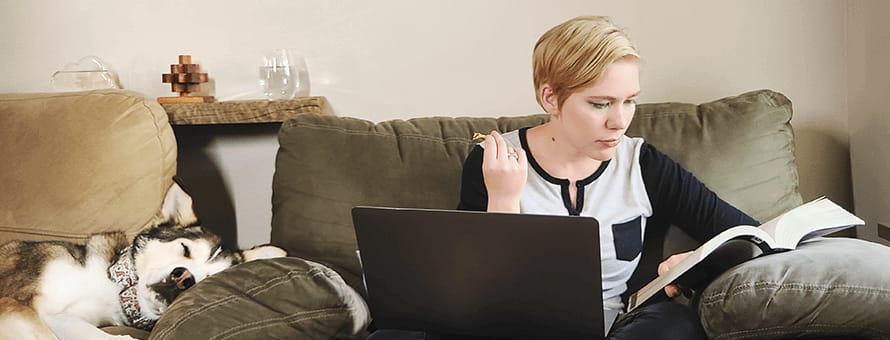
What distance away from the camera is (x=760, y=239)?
1470 mm

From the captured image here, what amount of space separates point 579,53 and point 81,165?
1.24 meters

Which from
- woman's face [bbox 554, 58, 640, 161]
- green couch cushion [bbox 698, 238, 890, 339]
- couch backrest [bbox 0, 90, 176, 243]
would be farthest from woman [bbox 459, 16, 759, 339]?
couch backrest [bbox 0, 90, 176, 243]

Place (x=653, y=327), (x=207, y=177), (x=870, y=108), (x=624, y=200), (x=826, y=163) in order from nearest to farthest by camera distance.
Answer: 1. (x=653, y=327)
2. (x=624, y=200)
3. (x=870, y=108)
4. (x=826, y=163)
5. (x=207, y=177)

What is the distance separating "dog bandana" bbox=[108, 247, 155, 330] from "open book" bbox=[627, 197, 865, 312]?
1.03m

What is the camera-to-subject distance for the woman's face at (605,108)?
160 centimetres

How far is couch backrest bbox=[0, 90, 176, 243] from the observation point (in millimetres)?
2102

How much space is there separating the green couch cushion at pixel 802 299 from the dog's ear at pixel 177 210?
3.85ft

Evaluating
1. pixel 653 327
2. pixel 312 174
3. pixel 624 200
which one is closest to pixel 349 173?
pixel 312 174

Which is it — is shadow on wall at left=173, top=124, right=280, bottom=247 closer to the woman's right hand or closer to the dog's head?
the dog's head

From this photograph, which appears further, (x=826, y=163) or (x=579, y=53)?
(x=826, y=163)

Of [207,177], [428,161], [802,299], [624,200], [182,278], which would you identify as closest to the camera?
[802,299]

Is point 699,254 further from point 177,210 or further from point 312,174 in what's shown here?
point 177,210

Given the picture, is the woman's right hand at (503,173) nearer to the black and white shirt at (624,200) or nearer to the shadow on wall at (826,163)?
the black and white shirt at (624,200)

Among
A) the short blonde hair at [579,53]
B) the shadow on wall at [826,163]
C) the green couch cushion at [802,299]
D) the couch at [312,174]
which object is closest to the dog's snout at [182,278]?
the couch at [312,174]
